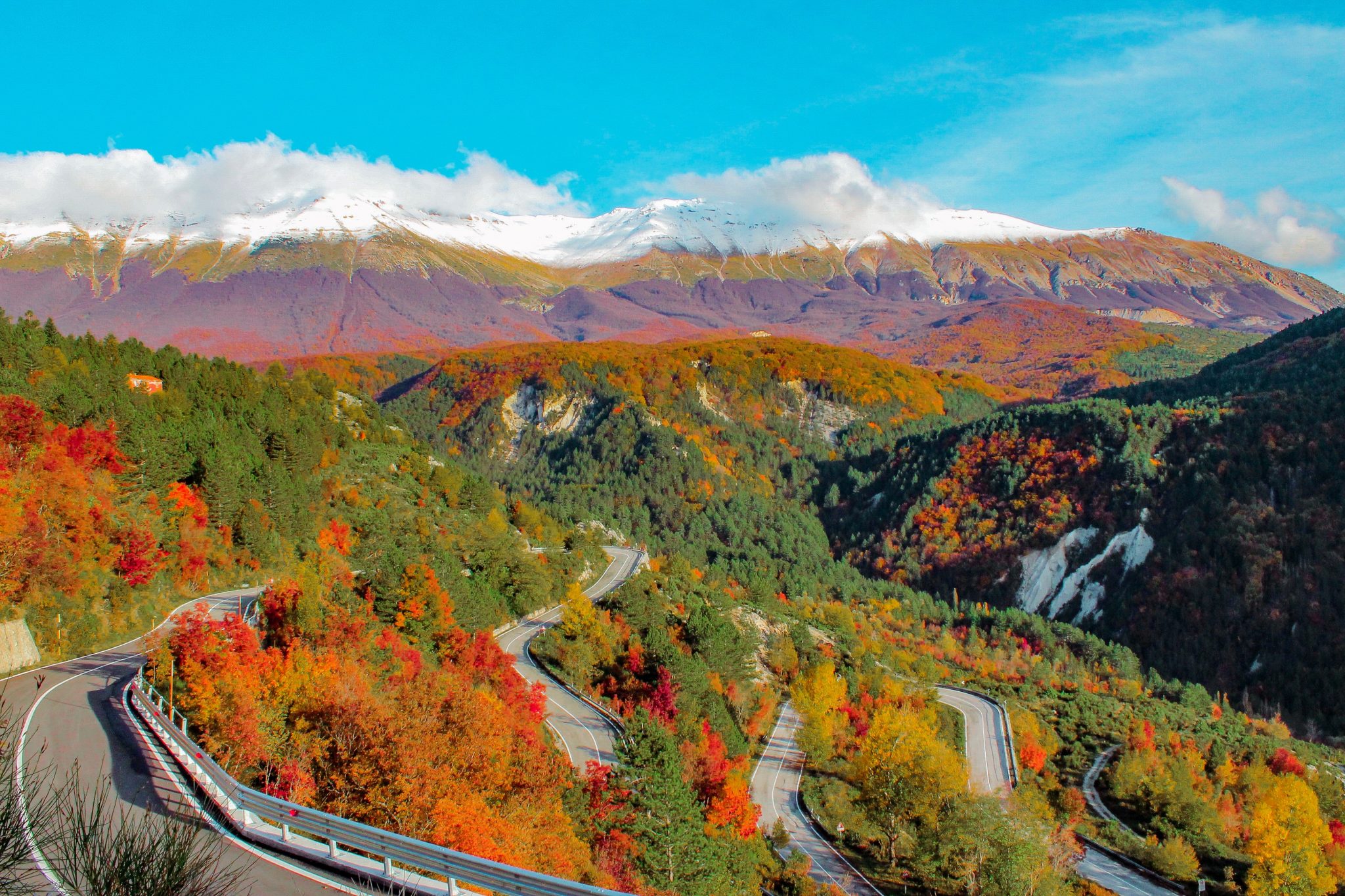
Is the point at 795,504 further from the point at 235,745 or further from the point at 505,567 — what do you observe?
the point at 235,745

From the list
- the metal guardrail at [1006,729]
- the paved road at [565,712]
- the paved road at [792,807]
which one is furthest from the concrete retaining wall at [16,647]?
the metal guardrail at [1006,729]

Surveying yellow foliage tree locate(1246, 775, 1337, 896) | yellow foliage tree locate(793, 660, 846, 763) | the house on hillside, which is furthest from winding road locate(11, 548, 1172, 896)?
the house on hillside

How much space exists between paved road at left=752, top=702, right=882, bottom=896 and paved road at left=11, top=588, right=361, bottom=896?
2626 cm

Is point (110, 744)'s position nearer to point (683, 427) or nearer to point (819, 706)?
point (819, 706)

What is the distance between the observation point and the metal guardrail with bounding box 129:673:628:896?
916cm

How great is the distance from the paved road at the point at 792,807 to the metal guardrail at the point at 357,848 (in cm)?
2549

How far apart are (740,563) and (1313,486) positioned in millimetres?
73582

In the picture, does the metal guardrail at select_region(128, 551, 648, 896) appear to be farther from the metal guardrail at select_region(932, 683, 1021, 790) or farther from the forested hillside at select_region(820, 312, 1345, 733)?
the forested hillside at select_region(820, 312, 1345, 733)

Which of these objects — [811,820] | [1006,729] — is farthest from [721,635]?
[1006,729]

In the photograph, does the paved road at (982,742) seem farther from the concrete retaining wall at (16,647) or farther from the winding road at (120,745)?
the concrete retaining wall at (16,647)

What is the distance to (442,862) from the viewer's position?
9.45 m

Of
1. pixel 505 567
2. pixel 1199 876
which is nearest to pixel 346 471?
pixel 505 567

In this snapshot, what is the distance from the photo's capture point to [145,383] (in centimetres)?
5188

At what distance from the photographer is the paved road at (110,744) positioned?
10.8 meters
